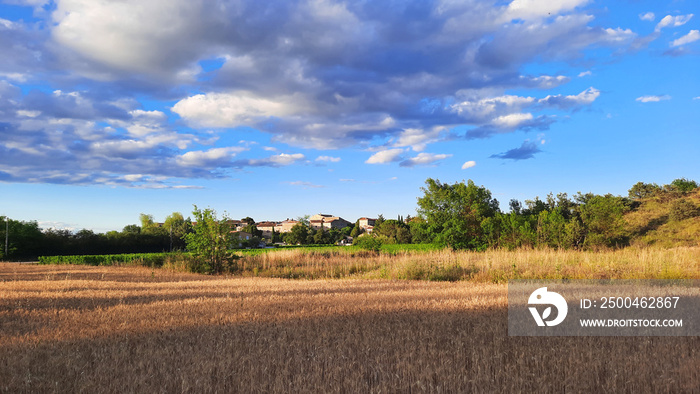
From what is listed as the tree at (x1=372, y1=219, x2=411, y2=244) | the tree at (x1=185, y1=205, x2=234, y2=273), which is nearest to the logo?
the tree at (x1=185, y1=205, x2=234, y2=273)

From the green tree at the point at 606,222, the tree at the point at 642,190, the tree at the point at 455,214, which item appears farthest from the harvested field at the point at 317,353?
the tree at the point at 642,190

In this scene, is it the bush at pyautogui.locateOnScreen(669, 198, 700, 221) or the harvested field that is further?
the bush at pyautogui.locateOnScreen(669, 198, 700, 221)

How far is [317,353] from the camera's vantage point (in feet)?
17.4

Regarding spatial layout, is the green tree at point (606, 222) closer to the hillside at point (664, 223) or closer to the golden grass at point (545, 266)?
the hillside at point (664, 223)

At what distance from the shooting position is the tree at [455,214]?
114ft

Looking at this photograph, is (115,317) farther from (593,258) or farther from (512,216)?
(512,216)

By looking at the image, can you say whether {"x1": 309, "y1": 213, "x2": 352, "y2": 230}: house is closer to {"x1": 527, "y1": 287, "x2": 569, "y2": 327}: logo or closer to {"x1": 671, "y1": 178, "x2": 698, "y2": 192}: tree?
{"x1": 671, "y1": 178, "x2": 698, "y2": 192}: tree

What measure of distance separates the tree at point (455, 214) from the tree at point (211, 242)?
17452mm

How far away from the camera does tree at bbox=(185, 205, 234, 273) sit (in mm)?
25234

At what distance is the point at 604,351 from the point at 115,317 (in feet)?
25.9

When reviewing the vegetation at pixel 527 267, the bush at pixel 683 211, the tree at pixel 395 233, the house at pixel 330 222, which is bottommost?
the vegetation at pixel 527 267

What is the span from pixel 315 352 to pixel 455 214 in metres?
31.8

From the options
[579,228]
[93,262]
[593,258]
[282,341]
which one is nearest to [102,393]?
[282,341]

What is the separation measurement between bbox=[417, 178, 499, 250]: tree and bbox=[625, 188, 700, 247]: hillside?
526 inches
